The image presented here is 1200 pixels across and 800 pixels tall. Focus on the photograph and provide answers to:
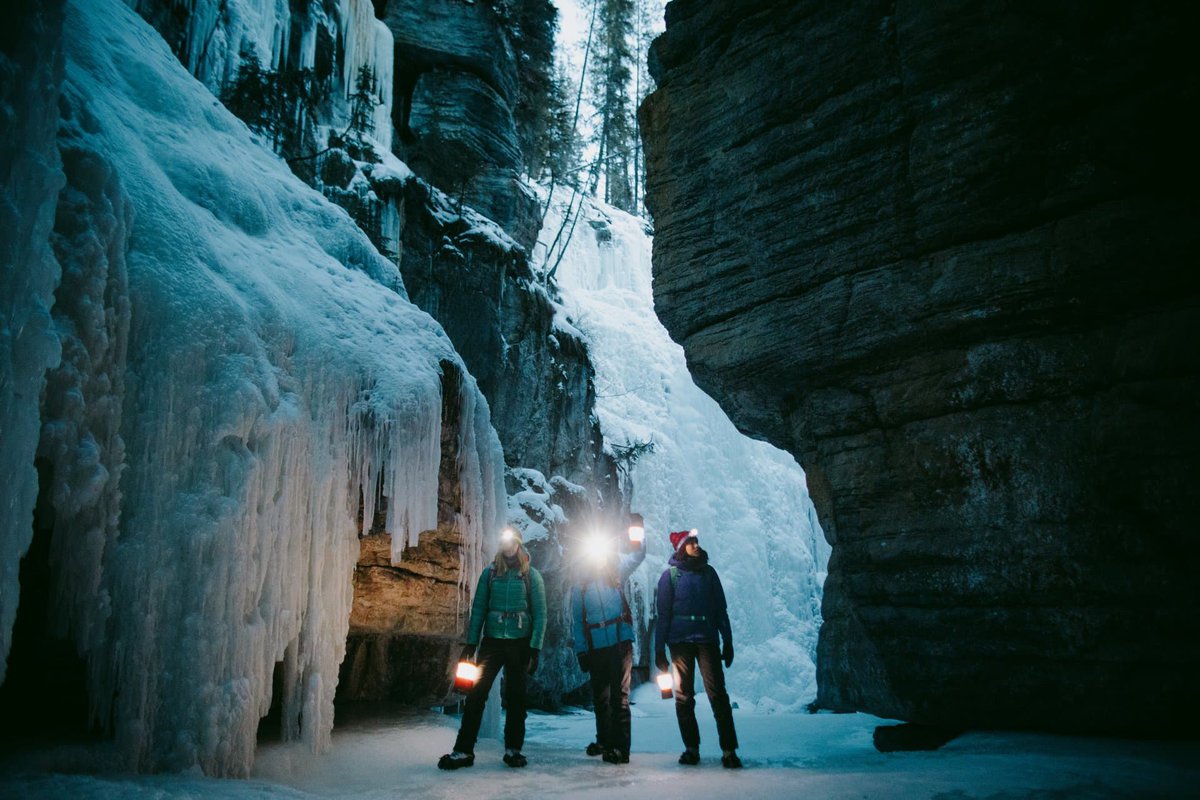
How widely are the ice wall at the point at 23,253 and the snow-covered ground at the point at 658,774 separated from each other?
4.28 feet

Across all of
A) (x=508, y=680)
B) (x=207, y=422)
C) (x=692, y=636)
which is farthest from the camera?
(x=692, y=636)

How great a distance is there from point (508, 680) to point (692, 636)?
62.1 inches

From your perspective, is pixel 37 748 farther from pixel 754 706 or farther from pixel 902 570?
pixel 754 706

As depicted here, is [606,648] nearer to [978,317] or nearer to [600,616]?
[600,616]

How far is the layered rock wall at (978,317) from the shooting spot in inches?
208

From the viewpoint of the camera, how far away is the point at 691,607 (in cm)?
566

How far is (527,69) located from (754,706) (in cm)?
2389

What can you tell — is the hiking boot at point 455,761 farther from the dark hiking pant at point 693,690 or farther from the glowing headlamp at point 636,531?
the glowing headlamp at point 636,531

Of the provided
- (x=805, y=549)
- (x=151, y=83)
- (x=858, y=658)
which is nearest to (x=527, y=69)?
(x=151, y=83)

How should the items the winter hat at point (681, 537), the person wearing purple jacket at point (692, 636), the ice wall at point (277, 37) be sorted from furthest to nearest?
1. the ice wall at point (277, 37)
2. the winter hat at point (681, 537)
3. the person wearing purple jacket at point (692, 636)

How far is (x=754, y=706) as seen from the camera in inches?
955

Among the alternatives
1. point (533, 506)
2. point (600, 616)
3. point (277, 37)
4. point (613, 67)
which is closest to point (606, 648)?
point (600, 616)

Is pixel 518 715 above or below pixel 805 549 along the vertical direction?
below

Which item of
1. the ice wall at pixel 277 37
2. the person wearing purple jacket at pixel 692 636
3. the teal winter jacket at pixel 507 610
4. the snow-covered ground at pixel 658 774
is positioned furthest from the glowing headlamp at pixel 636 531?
the ice wall at pixel 277 37
